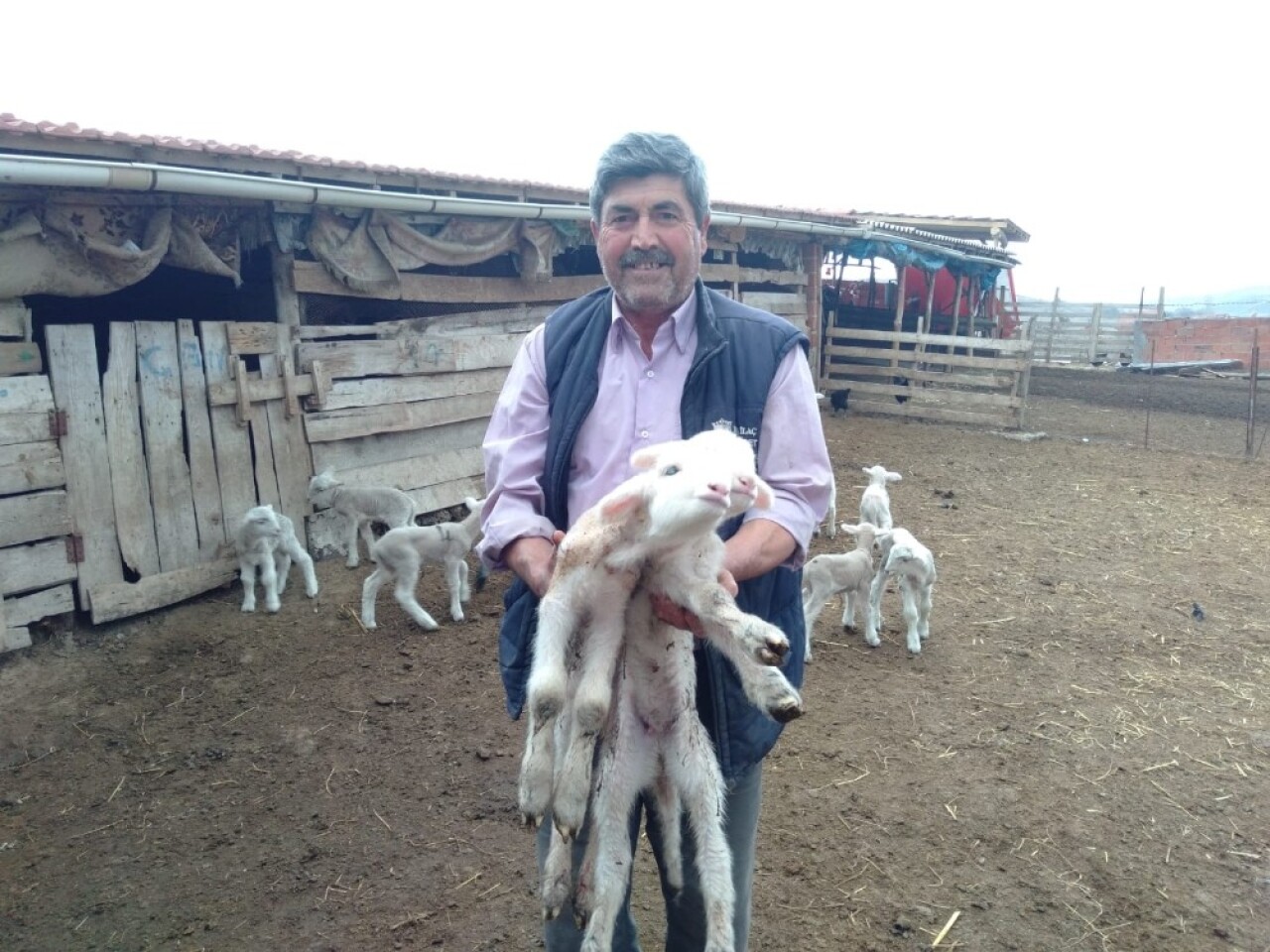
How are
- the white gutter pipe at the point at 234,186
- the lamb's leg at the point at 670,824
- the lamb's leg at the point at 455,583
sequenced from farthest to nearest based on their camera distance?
the lamb's leg at the point at 455,583 → the white gutter pipe at the point at 234,186 → the lamb's leg at the point at 670,824

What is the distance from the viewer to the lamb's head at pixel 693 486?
2041mm

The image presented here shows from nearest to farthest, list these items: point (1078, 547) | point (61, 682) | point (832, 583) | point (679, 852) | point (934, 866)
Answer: point (679, 852) < point (934, 866) < point (61, 682) < point (832, 583) < point (1078, 547)

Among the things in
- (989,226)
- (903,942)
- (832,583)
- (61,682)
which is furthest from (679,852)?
(989,226)

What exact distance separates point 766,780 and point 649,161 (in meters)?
3.49

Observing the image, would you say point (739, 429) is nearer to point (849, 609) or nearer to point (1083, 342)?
point (849, 609)

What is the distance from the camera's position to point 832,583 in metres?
6.45

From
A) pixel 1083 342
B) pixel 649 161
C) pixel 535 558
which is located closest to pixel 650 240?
pixel 649 161

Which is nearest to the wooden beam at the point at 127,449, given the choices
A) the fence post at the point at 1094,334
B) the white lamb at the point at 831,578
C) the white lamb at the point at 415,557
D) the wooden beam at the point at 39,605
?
the wooden beam at the point at 39,605

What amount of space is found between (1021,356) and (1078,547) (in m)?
7.70

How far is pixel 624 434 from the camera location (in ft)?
8.05

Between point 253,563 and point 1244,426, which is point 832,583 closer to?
point 253,563

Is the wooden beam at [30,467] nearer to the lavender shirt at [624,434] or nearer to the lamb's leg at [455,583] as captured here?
the lamb's leg at [455,583]

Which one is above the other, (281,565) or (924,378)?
(924,378)

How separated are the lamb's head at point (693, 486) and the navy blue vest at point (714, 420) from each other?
6.7 inches
